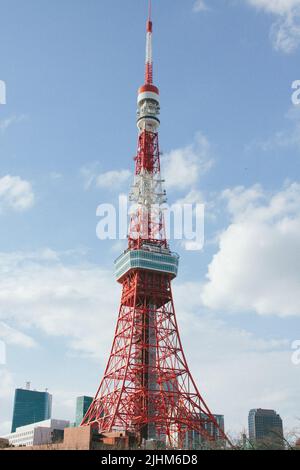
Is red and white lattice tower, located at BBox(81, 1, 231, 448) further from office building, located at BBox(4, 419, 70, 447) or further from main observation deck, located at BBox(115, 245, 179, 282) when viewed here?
office building, located at BBox(4, 419, 70, 447)

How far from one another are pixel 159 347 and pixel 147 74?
42.3 m

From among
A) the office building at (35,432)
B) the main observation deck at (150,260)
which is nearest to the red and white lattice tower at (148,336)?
the main observation deck at (150,260)

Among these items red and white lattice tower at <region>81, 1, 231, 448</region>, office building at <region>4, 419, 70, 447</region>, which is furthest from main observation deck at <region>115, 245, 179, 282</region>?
office building at <region>4, 419, 70, 447</region>

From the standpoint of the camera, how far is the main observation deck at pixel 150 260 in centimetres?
8275

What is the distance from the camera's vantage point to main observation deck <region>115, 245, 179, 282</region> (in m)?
82.8

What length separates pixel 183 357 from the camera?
79.0 meters

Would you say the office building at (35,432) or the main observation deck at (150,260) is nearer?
the main observation deck at (150,260)

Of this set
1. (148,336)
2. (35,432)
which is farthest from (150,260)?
(35,432)

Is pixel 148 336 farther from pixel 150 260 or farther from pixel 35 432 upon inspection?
pixel 35 432

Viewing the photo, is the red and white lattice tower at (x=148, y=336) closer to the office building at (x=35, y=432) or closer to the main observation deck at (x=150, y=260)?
the main observation deck at (x=150, y=260)

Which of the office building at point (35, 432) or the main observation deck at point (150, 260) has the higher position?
the main observation deck at point (150, 260)
